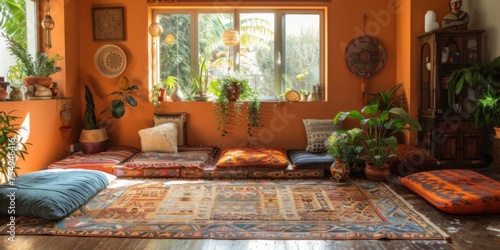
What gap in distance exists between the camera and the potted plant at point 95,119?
5688 millimetres

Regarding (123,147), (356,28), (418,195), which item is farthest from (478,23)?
(123,147)

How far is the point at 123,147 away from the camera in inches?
237

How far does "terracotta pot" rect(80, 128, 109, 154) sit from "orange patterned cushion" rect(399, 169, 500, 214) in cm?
414

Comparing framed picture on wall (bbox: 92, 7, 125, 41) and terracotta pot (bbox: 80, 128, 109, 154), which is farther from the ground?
framed picture on wall (bbox: 92, 7, 125, 41)

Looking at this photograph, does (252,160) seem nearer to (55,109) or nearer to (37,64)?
(55,109)

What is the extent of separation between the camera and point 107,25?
612 centimetres

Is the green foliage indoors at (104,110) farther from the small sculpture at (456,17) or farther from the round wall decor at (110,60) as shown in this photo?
the small sculpture at (456,17)

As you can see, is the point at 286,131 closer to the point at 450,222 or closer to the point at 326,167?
the point at 326,167

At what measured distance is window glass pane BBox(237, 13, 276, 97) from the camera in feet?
20.8

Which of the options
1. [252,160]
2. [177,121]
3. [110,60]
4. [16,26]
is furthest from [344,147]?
[16,26]

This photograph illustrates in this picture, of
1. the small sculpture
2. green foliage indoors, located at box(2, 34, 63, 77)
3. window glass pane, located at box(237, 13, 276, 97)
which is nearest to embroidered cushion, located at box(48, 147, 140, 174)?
green foliage indoors, located at box(2, 34, 63, 77)

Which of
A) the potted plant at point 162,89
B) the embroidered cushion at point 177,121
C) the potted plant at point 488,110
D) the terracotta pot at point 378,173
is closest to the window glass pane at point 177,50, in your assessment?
the potted plant at point 162,89

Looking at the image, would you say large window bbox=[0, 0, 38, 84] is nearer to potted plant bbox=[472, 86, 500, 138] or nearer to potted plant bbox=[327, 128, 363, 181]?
potted plant bbox=[327, 128, 363, 181]

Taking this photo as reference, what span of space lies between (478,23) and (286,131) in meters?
3.13
